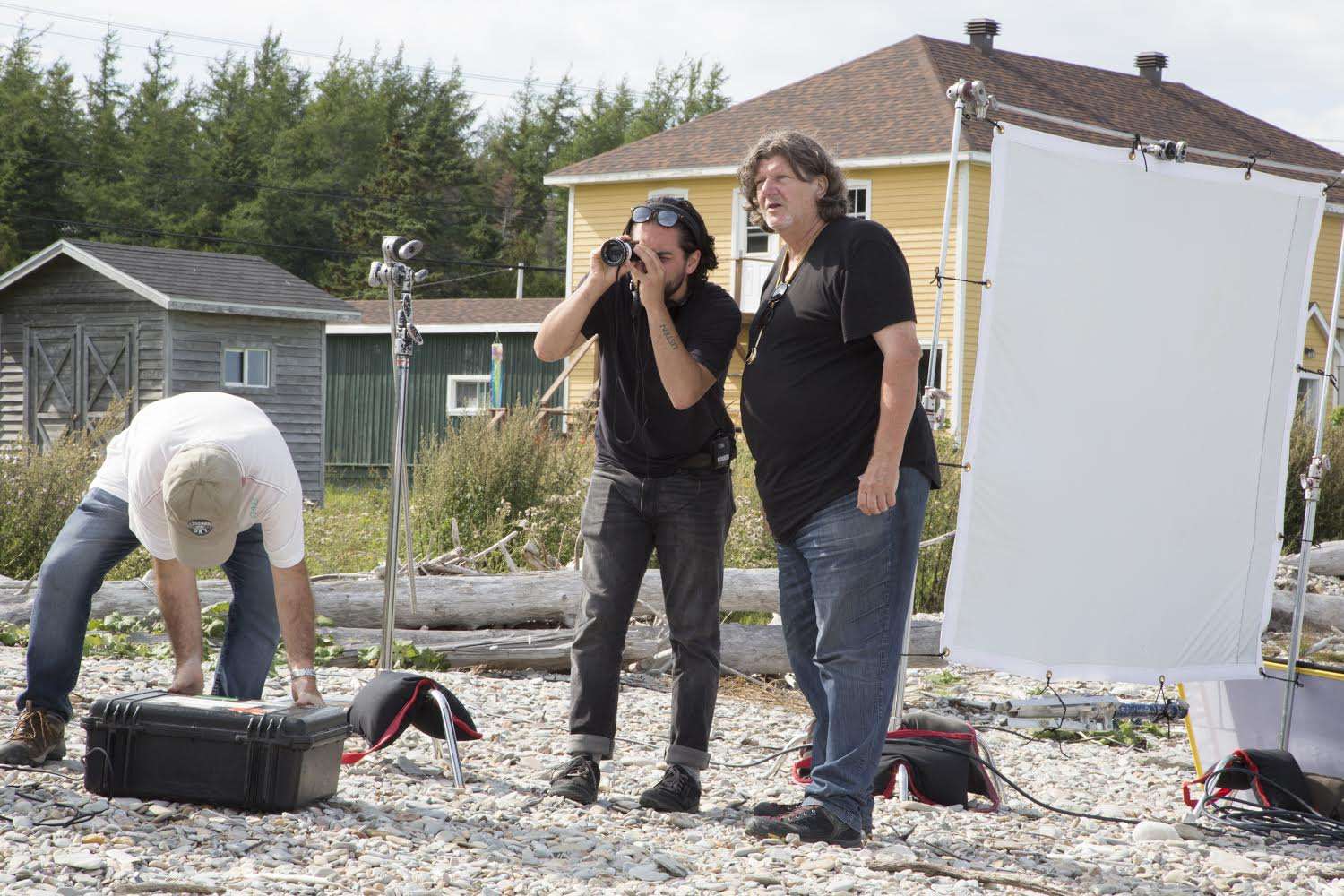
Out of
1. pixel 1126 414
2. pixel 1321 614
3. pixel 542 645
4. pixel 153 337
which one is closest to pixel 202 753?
pixel 1126 414

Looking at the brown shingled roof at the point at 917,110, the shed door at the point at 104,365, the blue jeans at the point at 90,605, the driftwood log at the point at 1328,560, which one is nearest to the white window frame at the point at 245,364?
the shed door at the point at 104,365

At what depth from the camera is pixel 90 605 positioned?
4.34 metres

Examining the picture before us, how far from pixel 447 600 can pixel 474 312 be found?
22.4 metres

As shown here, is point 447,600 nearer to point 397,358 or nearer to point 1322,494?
point 397,358

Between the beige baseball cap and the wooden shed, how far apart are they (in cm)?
1778

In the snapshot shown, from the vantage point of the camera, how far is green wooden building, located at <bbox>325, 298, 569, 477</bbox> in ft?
90.9

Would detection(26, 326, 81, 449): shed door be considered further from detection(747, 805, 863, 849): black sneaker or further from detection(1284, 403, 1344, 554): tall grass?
detection(747, 805, 863, 849): black sneaker

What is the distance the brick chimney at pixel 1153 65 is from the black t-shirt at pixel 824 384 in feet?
83.8

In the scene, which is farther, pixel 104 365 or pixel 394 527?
pixel 104 365

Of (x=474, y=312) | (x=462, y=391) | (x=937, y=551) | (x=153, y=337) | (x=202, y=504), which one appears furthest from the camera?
(x=474, y=312)

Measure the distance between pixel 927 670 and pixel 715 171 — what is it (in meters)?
15.7

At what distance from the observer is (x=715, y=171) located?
22344 millimetres

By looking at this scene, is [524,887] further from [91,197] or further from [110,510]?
[91,197]

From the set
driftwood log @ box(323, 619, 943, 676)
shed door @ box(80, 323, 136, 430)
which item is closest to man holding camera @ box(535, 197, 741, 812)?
driftwood log @ box(323, 619, 943, 676)
